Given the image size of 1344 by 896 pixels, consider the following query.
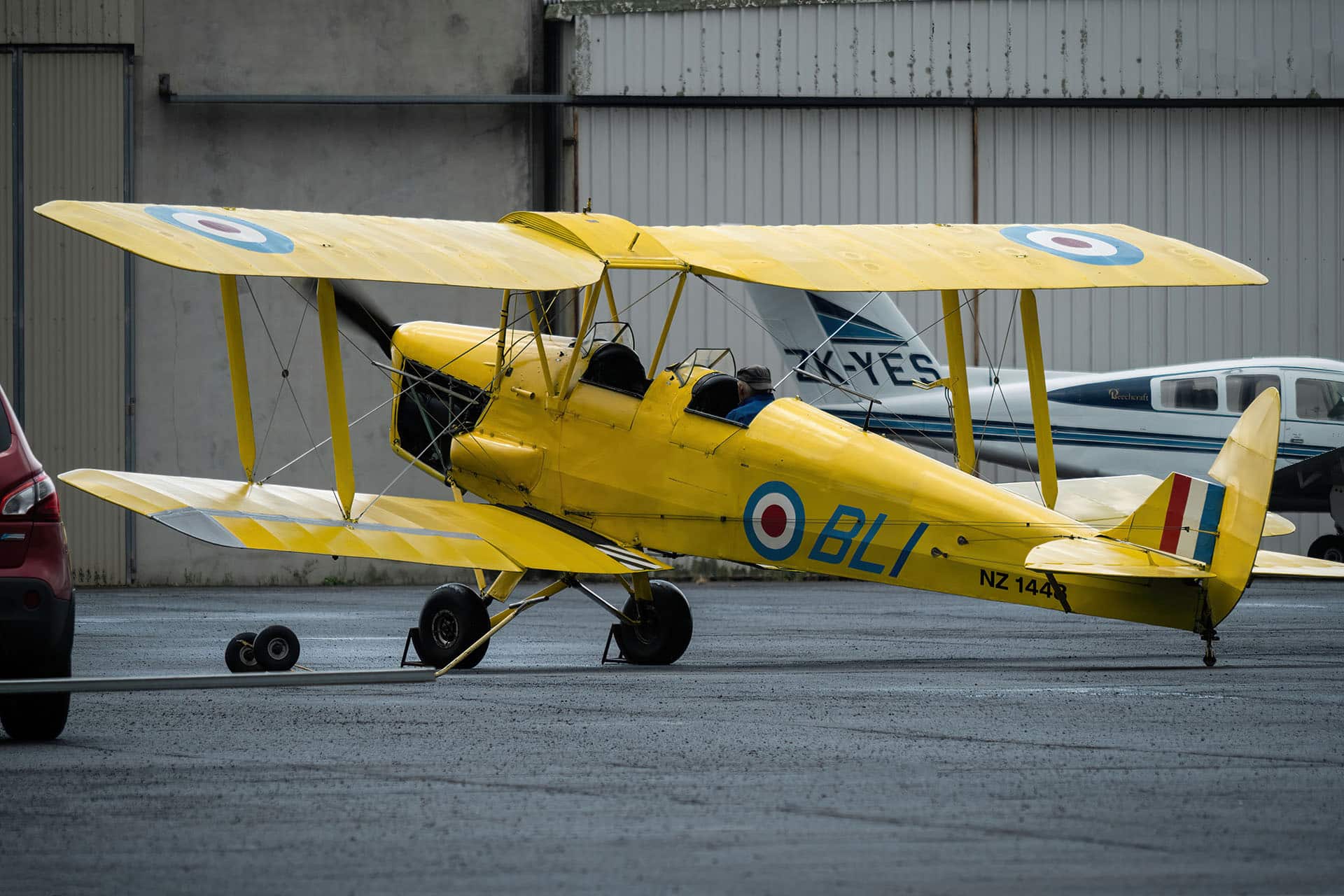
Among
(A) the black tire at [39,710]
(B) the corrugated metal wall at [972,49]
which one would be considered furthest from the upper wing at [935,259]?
(B) the corrugated metal wall at [972,49]

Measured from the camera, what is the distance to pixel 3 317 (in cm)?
2581

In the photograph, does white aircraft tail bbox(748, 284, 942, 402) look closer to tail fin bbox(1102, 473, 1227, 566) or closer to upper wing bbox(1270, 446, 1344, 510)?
upper wing bbox(1270, 446, 1344, 510)

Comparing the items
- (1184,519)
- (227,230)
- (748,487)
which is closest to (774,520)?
(748,487)

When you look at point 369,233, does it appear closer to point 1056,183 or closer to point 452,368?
point 452,368

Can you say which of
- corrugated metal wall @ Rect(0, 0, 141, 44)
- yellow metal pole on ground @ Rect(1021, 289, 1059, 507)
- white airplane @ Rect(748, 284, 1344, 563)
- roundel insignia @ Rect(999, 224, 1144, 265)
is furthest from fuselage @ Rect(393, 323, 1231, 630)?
corrugated metal wall @ Rect(0, 0, 141, 44)

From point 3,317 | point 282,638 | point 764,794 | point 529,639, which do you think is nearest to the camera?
point 764,794

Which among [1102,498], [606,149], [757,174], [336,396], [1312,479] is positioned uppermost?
[606,149]

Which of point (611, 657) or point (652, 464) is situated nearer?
point (652, 464)

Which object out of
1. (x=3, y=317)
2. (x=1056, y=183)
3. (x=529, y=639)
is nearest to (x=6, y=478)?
(x=529, y=639)

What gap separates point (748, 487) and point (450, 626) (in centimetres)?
220

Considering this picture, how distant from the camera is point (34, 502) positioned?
7.82 metres

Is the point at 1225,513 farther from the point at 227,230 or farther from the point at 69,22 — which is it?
the point at 69,22

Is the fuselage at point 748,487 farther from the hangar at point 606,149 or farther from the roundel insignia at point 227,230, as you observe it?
the hangar at point 606,149

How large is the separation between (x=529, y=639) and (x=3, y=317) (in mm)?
13533
